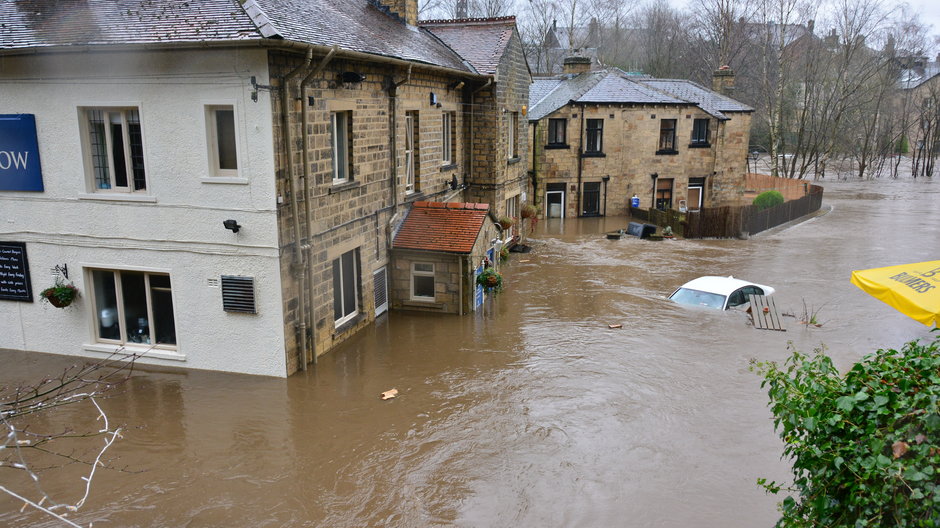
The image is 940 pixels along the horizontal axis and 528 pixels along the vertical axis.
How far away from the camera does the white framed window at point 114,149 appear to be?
12.4 metres

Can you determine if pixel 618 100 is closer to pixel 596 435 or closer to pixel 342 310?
pixel 342 310

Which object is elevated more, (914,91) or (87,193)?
(914,91)

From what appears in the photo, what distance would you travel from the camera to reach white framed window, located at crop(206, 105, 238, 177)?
39.0 feet

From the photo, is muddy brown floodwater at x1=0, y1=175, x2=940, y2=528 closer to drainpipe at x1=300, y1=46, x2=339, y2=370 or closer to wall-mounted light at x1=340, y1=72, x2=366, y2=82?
drainpipe at x1=300, y1=46, x2=339, y2=370

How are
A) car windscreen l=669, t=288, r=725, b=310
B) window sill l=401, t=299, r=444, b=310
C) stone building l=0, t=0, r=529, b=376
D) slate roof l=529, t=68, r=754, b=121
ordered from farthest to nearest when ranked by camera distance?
slate roof l=529, t=68, r=754, b=121
car windscreen l=669, t=288, r=725, b=310
window sill l=401, t=299, r=444, b=310
stone building l=0, t=0, r=529, b=376

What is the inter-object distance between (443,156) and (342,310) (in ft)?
23.5

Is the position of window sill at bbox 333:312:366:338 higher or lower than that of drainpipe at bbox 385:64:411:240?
lower

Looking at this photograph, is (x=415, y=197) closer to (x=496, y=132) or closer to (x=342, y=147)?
(x=342, y=147)

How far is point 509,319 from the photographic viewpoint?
16.6 m

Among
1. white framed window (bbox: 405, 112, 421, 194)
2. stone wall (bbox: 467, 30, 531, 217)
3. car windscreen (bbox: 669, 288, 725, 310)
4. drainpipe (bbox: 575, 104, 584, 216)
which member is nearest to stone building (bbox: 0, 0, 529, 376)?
white framed window (bbox: 405, 112, 421, 194)

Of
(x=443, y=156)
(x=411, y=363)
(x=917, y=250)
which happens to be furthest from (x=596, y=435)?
(x=917, y=250)

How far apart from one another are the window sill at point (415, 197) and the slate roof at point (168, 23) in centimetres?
365

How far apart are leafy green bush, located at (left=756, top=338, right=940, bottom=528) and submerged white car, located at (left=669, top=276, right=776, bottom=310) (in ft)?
38.1

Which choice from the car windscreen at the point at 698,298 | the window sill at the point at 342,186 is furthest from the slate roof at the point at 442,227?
the car windscreen at the point at 698,298
